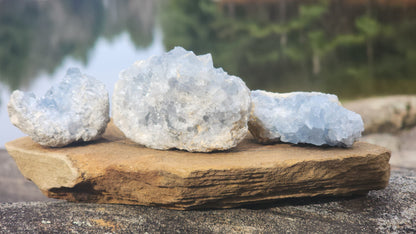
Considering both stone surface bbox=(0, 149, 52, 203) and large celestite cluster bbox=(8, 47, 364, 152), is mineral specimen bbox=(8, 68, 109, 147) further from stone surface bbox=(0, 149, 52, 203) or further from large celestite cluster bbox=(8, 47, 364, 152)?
stone surface bbox=(0, 149, 52, 203)

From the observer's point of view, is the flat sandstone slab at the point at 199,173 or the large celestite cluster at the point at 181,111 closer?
the flat sandstone slab at the point at 199,173

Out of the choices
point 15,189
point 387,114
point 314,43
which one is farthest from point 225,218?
point 314,43

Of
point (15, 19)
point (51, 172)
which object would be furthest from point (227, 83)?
point (15, 19)

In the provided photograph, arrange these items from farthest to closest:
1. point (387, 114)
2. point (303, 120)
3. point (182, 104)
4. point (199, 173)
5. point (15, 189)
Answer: point (387, 114) < point (15, 189) < point (303, 120) < point (182, 104) < point (199, 173)

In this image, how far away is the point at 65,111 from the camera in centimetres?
257

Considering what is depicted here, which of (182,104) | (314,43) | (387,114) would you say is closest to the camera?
(182,104)

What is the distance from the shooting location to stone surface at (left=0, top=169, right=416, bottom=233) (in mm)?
2250

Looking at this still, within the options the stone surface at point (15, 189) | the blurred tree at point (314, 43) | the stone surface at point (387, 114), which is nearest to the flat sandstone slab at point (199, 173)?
the stone surface at point (15, 189)

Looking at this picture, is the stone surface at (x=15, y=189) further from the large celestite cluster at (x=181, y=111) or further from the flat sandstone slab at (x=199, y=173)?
the large celestite cluster at (x=181, y=111)

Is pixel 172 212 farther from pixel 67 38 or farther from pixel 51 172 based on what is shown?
pixel 67 38

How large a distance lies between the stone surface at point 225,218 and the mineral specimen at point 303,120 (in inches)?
16.2

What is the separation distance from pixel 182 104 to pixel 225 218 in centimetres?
68

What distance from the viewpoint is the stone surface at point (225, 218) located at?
225 centimetres

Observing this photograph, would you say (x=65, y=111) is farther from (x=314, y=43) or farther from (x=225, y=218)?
(x=314, y=43)
